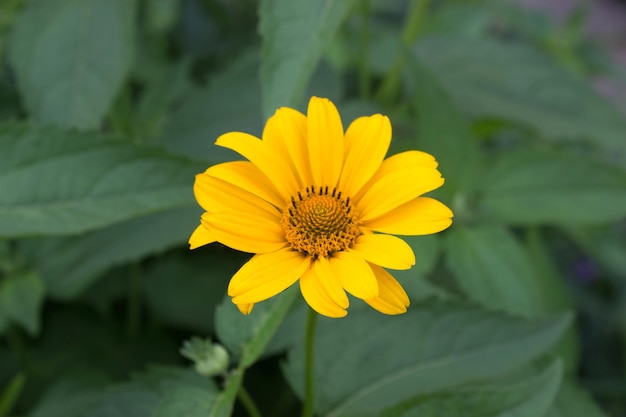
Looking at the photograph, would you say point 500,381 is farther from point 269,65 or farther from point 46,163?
point 46,163

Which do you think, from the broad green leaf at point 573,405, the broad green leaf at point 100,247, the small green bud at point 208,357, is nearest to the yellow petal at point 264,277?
the small green bud at point 208,357

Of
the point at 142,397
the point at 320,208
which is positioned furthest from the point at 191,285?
the point at 320,208

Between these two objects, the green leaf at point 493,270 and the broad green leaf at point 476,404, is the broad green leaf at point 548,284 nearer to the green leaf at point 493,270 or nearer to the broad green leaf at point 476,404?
the green leaf at point 493,270

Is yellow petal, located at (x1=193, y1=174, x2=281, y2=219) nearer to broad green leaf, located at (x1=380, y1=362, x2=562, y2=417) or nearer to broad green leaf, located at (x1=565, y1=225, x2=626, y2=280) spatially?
broad green leaf, located at (x1=380, y1=362, x2=562, y2=417)

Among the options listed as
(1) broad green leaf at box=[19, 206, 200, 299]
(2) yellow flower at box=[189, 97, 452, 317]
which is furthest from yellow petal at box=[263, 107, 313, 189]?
(1) broad green leaf at box=[19, 206, 200, 299]

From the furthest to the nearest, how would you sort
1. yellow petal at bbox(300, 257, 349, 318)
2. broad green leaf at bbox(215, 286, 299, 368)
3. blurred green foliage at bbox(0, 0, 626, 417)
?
blurred green foliage at bbox(0, 0, 626, 417)
broad green leaf at bbox(215, 286, 299, 368)
yellow petal at bbox(300, 257, 349, 318)

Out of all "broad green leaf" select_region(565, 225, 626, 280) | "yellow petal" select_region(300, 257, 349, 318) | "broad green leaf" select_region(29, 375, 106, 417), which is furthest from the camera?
"broad green leaf" select_region(565, 225, 626, 280)
